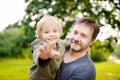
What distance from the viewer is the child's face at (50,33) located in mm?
2078

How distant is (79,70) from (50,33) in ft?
0.84

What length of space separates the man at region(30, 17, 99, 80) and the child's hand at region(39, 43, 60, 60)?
1.11ft

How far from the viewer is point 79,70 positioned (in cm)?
210

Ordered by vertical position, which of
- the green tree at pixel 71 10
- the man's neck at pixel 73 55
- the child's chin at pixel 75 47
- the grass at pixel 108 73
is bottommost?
the grass at pixel 108 73

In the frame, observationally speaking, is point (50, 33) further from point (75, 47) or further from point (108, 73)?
point (108, 73)

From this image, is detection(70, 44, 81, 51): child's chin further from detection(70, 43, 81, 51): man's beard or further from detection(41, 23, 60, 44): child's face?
detection(41, 23, 60, 44): child's face

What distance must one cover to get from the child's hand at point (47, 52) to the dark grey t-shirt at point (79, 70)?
0.33 meters

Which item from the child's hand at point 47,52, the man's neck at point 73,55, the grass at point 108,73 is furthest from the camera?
the grass at point 108,73

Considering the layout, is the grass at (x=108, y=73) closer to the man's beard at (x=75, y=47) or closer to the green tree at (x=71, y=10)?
the green tree at (x=71, y=10)

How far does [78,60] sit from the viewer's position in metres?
2.18

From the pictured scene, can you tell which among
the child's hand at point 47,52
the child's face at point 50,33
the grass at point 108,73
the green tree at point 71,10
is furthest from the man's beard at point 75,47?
the grass at point 108,73

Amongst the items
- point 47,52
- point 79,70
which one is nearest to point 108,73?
point 79,70

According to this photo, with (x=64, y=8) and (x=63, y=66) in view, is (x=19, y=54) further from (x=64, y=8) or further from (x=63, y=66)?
(x=63, y=66)

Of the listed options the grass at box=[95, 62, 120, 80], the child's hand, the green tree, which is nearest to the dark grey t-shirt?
the child's hand
